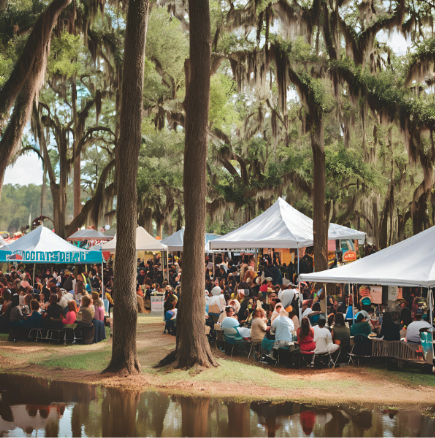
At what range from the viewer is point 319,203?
16.8 meters

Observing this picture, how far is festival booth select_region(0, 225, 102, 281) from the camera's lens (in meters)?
16.1

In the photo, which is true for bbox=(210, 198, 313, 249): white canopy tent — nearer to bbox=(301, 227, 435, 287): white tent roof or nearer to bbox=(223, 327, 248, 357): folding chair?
bbox=(301, 227, 435, 287): white tent roof

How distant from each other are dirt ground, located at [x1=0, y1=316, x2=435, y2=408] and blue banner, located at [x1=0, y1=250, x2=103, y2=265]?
13.6 feet

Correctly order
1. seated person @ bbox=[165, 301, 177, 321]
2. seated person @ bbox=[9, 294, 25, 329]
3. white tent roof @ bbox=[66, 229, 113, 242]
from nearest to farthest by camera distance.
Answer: seated person @ bbox=[9, 294, 25, 329] → seated person @ bbox=[165, 301, 177, 321] → white tent roof @ bbox=[66, 229, 113, 242]

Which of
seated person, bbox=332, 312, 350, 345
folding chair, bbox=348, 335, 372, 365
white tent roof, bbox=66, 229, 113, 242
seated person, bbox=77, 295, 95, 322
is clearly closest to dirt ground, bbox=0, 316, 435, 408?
folding chair, bbox=348, 335, 372, 365

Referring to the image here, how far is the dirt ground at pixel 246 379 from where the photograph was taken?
8.60 m

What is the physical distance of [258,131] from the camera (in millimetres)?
35500

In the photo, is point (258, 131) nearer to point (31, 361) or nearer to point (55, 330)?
point (55, 330)

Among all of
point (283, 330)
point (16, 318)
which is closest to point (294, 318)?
point (283, 330)

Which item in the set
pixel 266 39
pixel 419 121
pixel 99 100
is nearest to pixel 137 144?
pixel 266 39

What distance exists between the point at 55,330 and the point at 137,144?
19.6 feet

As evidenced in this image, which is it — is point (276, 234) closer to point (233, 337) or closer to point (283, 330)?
point (233, 337)

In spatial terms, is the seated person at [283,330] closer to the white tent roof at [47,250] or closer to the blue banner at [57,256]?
the blue banner at [57,256]

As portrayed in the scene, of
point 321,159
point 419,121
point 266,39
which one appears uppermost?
point 266,39
